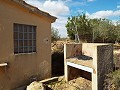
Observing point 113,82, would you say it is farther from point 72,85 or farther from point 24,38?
point 24,38

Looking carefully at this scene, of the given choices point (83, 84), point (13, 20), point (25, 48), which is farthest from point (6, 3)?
point (83, 84)

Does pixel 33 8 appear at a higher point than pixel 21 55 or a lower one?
higher

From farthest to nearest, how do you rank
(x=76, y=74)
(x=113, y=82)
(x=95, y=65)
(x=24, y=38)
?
(x=76, y=74) < (x=24, y=38) < (x=113, y=82) < (x=95, y=65)

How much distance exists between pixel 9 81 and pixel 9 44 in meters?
2.13

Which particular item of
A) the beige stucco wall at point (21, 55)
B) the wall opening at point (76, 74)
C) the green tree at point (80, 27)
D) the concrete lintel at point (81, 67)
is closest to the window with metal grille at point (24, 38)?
the beige stucco wall at point (21, 55)

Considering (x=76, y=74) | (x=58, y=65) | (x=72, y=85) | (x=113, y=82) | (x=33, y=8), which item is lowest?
(x=72, y=85)

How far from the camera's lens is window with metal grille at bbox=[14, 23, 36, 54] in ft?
35.2

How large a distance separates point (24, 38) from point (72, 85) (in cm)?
429

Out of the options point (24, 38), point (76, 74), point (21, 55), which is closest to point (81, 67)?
point (76, 74)

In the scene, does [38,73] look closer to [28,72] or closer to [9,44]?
[28,72]

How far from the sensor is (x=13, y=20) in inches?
406

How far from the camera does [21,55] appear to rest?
35.9ft

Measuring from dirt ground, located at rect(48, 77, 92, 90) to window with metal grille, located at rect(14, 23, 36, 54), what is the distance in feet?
8.92

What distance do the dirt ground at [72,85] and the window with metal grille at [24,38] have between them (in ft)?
8.92
